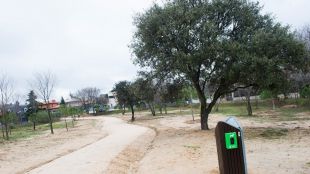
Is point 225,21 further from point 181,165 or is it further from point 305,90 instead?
point 305,90

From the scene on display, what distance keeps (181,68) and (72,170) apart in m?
10.8

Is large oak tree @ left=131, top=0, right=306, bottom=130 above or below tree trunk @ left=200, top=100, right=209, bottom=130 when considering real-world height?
above

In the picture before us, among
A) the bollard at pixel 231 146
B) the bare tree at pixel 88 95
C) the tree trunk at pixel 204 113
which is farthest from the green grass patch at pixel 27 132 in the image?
the bare tree at pixel 88 95

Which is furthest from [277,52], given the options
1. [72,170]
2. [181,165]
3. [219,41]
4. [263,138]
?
[72,170]

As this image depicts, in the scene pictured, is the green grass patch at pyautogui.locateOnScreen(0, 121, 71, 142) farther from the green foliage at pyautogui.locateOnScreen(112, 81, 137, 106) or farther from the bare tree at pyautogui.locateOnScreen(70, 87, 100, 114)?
the bare tree at pyautogui.locateOnScreen(70, 87, 100, 114)

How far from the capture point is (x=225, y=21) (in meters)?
23.3

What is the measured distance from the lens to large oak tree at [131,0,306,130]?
20859mm

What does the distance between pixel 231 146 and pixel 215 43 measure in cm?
1419

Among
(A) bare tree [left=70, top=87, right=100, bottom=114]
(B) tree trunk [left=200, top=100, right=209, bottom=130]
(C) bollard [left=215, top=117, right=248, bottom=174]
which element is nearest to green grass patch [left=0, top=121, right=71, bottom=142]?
(B) tree trunk [left=200, top=100, right=209, bottom=130]

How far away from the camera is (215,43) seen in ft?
70.4

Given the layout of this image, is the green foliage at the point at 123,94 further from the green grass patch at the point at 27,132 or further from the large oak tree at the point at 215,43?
the large oak tree at the point at 215,43

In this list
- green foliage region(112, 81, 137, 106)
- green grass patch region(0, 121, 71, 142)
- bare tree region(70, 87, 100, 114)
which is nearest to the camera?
green grass patch region(0, 121, 71, 142)

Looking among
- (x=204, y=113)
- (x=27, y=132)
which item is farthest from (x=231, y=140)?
(x=27, y=132)

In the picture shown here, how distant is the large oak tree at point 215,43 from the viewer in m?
20.9
